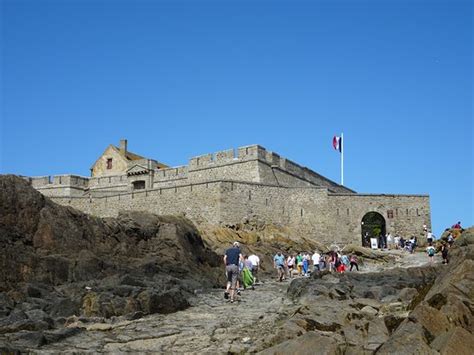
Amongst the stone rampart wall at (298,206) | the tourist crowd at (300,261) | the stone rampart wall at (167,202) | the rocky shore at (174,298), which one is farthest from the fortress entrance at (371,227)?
the rocky shore at (174,298)

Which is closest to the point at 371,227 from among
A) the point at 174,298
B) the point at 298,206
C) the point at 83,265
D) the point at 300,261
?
the point at 298,206

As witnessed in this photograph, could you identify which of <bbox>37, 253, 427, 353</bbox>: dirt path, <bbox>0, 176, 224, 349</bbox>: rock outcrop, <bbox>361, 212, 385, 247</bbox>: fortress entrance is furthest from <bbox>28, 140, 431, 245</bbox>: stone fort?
<bbox>37, 253, 427, 353</bbox>: dirt path

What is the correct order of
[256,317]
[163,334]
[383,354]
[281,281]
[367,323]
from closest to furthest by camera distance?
[383,354] → [367,323] → [163,334] → [256,317] → [281,281]

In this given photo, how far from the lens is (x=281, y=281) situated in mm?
21625

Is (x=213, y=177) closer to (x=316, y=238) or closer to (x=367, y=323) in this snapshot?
(x=316, y=238)

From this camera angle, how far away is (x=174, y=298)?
14.8 metres

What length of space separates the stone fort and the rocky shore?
307 inches

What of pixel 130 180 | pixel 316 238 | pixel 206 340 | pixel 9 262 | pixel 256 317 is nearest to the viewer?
pixel 206 340

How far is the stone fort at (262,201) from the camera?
34094 millimetres

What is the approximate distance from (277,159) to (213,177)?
424cm

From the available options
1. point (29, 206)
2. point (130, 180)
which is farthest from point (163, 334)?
point (130, 180)

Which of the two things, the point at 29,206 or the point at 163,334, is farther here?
the point at 29,206

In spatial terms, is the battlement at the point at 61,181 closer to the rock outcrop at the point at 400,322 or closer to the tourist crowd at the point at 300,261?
the tourist crowd at the point at 300,261

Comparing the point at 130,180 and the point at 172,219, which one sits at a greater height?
the point at 130,180
